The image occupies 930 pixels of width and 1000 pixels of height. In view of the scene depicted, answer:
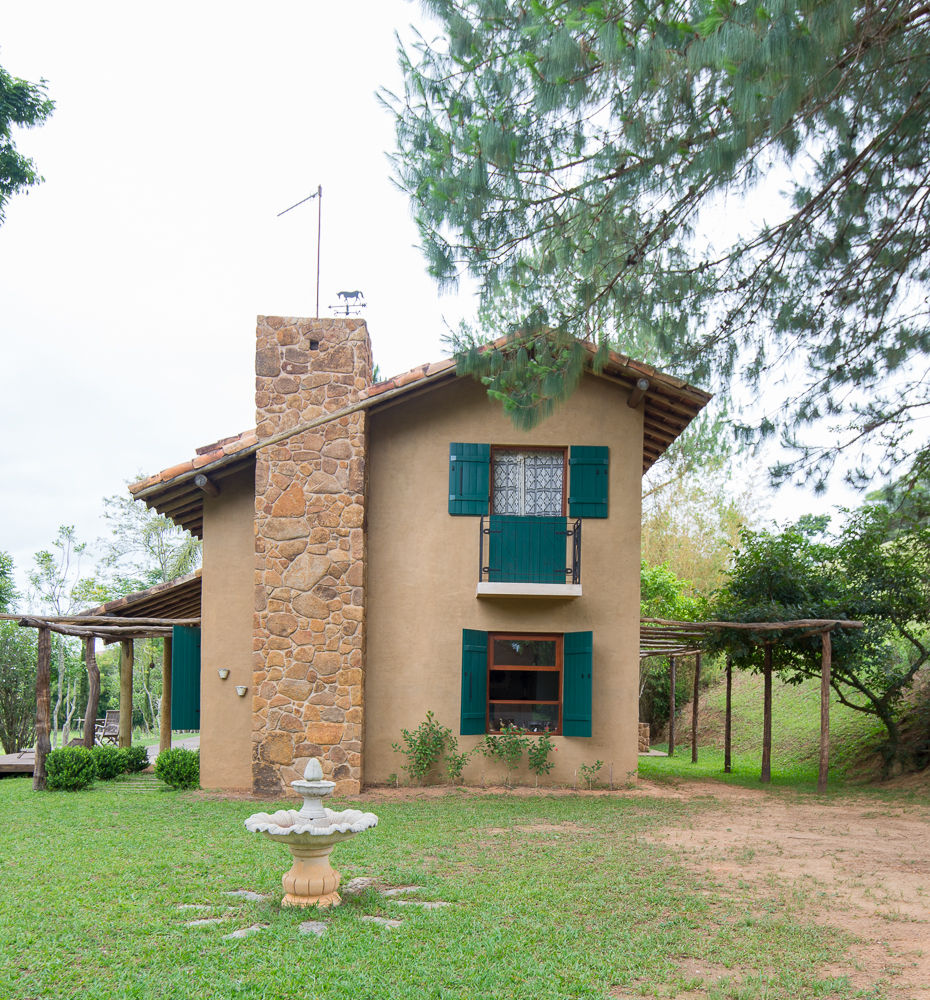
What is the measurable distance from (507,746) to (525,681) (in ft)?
2.95

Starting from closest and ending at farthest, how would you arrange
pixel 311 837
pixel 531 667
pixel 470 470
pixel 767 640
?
pixel 311 837 < pixel 531 667 < pixel 470 470 < pixel 767 640

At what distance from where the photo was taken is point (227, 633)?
1168 centimetres

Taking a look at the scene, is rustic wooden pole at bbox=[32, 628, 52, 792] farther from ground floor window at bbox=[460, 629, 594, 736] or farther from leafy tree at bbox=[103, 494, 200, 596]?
leafy tree at bbox=[103, 494, 200, 596]

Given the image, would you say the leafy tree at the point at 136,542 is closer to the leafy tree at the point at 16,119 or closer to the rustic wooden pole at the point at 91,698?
the leafy tree at the point at 16,119

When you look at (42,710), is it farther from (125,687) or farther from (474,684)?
(474,684)

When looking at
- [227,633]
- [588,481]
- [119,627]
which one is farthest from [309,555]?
[119,627]

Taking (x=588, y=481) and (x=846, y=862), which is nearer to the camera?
(x=846, y=862)

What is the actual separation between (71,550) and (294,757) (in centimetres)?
2143

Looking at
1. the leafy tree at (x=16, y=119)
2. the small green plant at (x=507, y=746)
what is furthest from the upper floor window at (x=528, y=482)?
the leafy tree at (x=16, y=119)

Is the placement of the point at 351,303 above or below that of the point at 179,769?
above

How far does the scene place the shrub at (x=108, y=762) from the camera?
41.7 ft

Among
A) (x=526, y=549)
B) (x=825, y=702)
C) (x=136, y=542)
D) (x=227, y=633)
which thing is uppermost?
(x=136, y=542)

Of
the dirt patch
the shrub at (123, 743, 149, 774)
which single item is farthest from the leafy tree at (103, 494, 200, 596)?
the dirt patch

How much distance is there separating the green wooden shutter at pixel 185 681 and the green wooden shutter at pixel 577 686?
5111 millimetres
